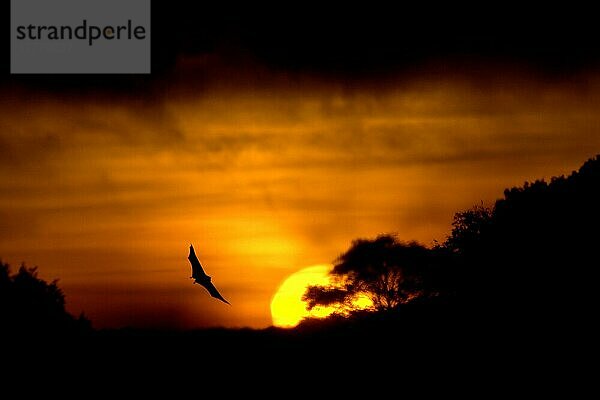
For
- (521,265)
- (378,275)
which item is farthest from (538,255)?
(378,275)

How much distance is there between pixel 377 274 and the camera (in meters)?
89.3

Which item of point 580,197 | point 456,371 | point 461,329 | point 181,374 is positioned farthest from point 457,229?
point 181,374

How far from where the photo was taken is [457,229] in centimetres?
7619

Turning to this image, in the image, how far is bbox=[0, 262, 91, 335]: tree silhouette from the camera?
1359 inches

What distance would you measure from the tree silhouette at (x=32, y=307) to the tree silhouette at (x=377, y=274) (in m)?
50.0

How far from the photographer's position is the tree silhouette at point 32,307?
34531mm

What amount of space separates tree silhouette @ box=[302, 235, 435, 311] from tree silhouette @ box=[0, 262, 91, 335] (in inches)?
1967

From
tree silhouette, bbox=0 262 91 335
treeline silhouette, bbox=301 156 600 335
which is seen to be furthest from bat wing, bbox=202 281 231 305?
treeline silhouette, bbox=301 156 600 335

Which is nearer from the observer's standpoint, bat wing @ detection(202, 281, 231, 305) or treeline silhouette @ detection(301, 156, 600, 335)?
bat wing @ detection(202, 281, 231, 305)

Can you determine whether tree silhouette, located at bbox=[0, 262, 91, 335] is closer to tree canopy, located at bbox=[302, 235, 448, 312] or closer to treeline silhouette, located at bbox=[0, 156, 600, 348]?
treeline silhouette, located at bbox=[0, 156, 600, 348]

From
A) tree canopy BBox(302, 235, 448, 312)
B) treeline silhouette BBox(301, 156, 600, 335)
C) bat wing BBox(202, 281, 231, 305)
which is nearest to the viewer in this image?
bat wing BBox(202, 281, 231, 305)

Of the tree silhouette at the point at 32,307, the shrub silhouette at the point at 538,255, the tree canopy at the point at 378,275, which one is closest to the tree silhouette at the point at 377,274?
the tree canopy at the point at 378,275

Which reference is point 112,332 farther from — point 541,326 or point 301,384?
point 541,326

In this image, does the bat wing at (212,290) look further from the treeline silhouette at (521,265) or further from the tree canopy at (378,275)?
the tree canopy at (378,275)
